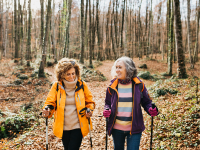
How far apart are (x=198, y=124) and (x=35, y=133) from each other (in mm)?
5097

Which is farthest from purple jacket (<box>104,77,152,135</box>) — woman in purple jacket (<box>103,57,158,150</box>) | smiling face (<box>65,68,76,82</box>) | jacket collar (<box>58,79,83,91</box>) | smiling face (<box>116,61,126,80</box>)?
smiling face (<box>65,68,76,82</box>)

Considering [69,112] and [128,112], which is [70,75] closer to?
[69,112]

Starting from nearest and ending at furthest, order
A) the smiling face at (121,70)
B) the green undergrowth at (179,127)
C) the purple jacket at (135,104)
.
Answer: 1. the purple jacket at (135,104)
2. the smiling face at (121,70)
3. the green undergrowth at (179,127)

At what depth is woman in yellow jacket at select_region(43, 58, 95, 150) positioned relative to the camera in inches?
96.0

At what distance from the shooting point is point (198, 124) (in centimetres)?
401

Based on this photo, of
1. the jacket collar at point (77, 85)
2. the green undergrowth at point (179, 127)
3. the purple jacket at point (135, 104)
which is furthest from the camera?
the green undergrowth at point (179, 127)

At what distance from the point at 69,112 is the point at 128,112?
102 cm

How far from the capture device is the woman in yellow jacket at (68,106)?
2439 millimetres

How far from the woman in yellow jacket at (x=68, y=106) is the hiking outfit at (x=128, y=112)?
48 cm

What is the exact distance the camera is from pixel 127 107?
229 cm

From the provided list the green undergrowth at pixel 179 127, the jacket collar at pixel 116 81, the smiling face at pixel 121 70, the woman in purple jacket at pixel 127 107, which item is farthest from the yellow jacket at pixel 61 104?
the green undergrowth at pixel 179 127

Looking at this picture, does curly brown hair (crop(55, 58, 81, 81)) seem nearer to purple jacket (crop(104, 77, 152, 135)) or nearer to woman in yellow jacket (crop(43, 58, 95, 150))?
woman in yellow jacket (crop(43, 58, 95, 150))

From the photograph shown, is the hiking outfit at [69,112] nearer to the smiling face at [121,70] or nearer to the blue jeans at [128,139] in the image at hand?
the blue jeans at [128,139]

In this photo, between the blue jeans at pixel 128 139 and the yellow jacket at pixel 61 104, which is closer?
the blue jeans at pixel 128 139
